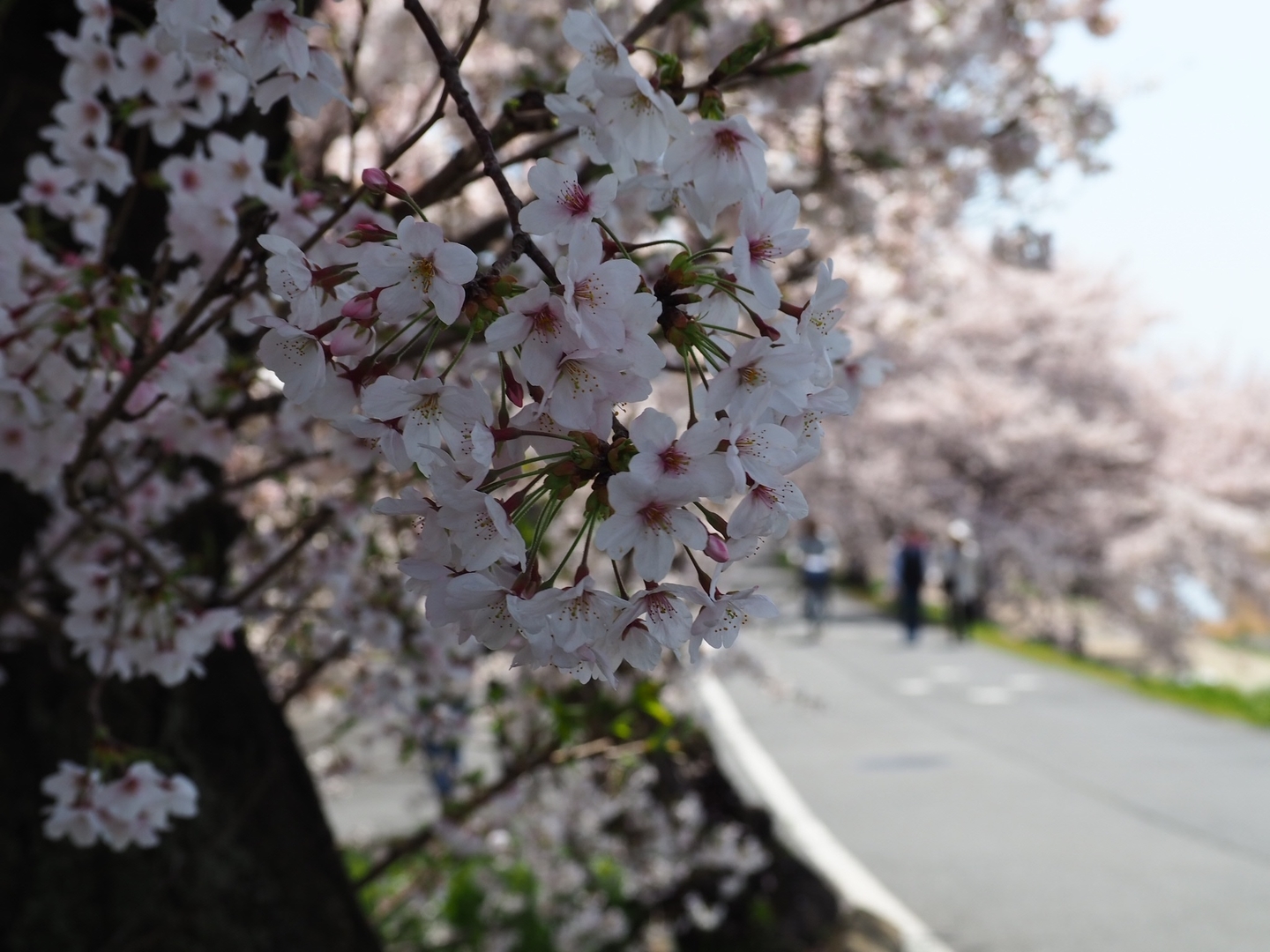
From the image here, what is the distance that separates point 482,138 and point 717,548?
0.40m

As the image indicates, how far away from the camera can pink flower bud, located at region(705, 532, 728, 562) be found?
0.92 m

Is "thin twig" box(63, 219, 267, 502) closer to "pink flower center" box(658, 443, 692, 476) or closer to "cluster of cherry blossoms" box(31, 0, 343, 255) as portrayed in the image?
"cluster of cherry blossoms" box(31, 0, 343, 255)

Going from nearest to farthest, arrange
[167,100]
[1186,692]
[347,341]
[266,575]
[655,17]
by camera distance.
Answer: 1. [347,341]
2. [655,17]
3. [167,100]
4. [266,575]
5. [1186,692]

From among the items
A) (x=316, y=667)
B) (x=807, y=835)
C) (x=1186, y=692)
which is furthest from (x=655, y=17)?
(x=1186, y=692)

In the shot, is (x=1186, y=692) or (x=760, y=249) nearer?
(x=760, y=249)

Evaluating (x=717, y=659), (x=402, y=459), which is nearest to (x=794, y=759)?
(x=717, y=659)

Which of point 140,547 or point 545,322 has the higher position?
point 545,322

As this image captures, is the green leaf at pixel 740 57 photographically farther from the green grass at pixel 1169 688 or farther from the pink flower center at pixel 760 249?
the green grass at pixel 1169 688

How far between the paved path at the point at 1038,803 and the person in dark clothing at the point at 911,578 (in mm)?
3795

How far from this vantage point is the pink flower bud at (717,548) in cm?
92

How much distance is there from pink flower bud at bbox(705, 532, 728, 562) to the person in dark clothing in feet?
56.5

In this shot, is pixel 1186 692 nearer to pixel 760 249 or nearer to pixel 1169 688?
pixel 1169 688

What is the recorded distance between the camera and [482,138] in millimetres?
976

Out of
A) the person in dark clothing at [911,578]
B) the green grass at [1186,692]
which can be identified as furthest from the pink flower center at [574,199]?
the person in dark clothing at [911,578]
